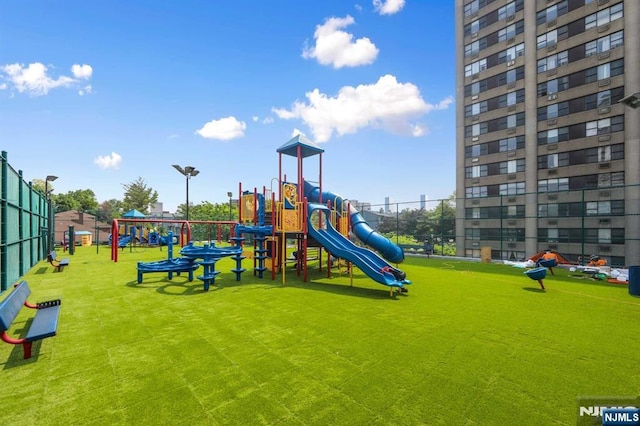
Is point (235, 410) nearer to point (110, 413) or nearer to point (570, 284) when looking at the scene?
point (110, 413)

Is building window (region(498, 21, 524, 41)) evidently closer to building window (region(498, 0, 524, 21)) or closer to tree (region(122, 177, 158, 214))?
building window (region(498, 0, 524, 21))

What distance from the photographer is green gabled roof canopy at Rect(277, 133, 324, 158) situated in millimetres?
13352

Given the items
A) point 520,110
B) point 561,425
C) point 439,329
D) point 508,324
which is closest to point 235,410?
point 561,425

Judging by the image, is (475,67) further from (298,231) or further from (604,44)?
(298,231)

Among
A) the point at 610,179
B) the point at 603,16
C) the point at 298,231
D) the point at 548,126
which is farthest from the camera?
the point at 548,126

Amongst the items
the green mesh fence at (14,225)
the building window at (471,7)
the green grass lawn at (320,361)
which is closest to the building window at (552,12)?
the building window at (471,7)

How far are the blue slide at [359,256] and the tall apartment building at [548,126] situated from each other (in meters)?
14.3

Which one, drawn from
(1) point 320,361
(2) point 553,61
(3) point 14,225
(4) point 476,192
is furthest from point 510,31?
(3) point 14,225

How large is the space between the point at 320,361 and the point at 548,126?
32535 millimetres

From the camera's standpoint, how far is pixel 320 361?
188 inches

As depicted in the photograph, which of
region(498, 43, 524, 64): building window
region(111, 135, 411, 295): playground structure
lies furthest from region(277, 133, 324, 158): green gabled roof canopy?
region(498, 43, 524, 64): building window

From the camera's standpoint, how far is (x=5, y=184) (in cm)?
984

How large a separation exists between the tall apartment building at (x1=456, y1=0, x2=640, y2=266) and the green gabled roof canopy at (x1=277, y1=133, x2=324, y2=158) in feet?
48.7

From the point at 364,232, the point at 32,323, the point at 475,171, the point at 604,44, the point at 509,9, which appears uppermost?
the point at 509,9
